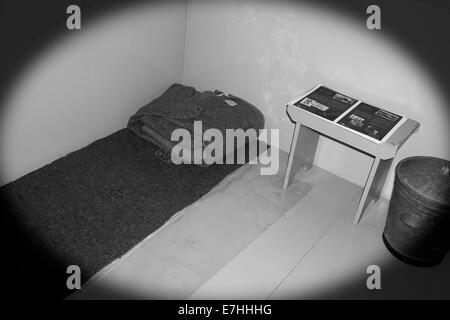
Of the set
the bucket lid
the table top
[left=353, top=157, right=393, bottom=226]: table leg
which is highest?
the table top

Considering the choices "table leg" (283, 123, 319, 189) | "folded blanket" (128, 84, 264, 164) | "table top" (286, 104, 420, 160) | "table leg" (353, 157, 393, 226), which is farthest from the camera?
"folded blanket" (128, 84, 264, 164)

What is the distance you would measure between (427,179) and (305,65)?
918mm

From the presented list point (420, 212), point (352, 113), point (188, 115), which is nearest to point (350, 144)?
point (352, 113)

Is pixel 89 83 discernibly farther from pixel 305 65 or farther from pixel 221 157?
pixel 305 65

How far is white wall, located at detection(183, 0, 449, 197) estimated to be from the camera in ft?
7.26

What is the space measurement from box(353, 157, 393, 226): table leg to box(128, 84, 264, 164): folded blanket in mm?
826

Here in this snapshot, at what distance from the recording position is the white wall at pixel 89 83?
Answer: 7.27ft

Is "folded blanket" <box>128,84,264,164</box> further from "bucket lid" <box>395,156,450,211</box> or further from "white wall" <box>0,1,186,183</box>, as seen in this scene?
"bucket lid" <box>395,156,450,211</box>

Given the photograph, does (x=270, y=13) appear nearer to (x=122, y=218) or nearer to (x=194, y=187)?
(x=194, y=187)

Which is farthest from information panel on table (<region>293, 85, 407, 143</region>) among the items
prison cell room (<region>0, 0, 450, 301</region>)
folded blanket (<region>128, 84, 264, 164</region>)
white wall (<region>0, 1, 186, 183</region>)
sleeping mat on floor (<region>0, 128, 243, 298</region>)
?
white wall (<region>0, 1, 186, 183</region>)

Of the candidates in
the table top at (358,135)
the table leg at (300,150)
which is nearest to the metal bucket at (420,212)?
the table top at (358,135)

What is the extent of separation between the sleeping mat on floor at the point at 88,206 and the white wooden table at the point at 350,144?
435 mm

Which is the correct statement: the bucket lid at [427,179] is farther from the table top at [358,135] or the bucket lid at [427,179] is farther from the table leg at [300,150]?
the table leg at [300,150]

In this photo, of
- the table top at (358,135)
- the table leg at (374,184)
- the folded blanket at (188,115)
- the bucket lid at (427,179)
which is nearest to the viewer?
the bucket lid at (427,179)
